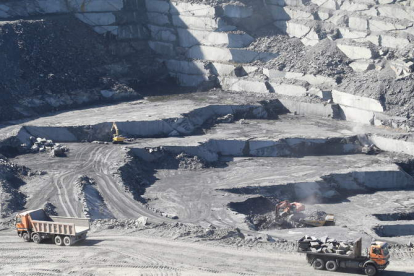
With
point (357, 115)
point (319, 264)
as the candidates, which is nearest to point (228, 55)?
point (357, 115)

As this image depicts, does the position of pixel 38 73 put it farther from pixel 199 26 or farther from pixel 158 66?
pixel 199 26

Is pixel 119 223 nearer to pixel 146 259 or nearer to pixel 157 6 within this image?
pixel 146 259

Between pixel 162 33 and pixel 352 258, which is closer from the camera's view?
pixel 352 258

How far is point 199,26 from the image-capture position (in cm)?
4191

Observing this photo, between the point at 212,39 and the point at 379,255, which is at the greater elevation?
the point at 212,39

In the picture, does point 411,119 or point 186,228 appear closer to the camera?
point 186,228

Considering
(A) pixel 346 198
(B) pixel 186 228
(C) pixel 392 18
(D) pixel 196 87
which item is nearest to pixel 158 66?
(D) pixel 196 87

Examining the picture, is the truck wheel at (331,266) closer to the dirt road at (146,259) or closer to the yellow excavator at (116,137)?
the dirt road at (146,259)

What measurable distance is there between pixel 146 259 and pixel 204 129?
14.8m

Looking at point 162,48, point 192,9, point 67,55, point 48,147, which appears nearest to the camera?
point 48,147

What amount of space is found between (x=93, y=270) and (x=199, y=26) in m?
24.8

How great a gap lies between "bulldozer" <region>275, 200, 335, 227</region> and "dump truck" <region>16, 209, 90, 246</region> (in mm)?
7836

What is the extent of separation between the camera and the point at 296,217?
2639 centimetres

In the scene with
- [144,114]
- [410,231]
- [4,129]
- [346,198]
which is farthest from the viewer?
[144,114]
